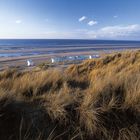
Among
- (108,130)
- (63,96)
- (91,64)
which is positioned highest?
(63,96)

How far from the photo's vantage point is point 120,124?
3.52 meters

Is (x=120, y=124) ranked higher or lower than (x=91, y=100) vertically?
lower

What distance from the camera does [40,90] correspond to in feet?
16.3

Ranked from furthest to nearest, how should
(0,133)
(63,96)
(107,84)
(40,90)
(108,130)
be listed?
(40,90), (107,84), (63,96), (108,130), (0,133)

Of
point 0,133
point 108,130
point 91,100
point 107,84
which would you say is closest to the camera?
point 0,133

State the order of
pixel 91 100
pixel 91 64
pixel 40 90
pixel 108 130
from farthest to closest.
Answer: pixel 91 64
pixel 40 90
pixel 91 100
pixel 108 130

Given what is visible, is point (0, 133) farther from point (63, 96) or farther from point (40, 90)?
point (40, 90)

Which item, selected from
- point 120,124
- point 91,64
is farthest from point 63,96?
point 91,64

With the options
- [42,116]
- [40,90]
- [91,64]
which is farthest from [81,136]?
[91,64]

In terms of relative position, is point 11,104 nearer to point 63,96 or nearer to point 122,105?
point 63,96

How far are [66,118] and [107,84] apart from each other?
151cm

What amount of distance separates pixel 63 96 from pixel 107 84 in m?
1.14

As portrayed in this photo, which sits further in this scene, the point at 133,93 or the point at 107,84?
the point at 107,84

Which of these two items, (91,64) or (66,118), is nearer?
(66,118)
